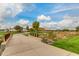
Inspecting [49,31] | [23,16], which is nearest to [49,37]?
[49,31]

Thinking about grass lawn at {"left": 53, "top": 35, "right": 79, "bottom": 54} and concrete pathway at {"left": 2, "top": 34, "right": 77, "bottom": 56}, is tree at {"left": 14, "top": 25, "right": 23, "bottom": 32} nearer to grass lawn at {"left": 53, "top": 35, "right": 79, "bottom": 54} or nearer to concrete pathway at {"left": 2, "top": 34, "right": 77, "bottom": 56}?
concrete pathway at {"left": 2, "top": 34, "right": 77, "bottom": 56}

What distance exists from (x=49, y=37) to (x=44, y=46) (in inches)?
3.6

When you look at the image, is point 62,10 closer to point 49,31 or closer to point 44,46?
point 49,31

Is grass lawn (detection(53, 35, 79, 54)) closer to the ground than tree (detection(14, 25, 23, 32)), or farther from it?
closer to the ground

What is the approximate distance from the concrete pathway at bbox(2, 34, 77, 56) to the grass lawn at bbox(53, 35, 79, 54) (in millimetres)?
36

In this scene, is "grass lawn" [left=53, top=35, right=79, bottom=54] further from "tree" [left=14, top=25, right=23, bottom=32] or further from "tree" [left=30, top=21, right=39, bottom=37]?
"tree" [left=14, top=25, right=23, bottom=32]

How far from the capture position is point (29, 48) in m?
1.78

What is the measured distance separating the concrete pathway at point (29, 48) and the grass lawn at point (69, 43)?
1.4 inches

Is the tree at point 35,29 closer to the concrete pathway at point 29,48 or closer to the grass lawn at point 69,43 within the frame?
the concrete pathway at point 29,48

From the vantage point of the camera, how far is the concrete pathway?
68.9 inches

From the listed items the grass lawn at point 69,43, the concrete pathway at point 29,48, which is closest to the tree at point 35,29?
the concrete pathway at point 29,48

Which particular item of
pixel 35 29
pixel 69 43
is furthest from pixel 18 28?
pixel 69 43

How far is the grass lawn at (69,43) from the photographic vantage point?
1765 mm

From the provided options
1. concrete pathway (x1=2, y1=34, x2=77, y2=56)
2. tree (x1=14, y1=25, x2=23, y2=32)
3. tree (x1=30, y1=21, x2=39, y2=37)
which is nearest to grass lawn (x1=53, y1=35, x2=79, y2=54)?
concrete pathway (x1=2, y1=34, x2=77, y2=56)
